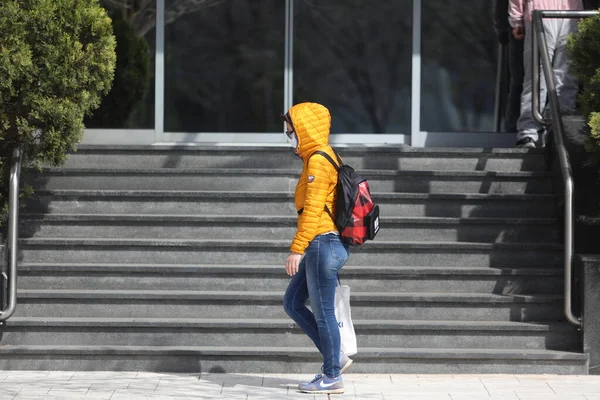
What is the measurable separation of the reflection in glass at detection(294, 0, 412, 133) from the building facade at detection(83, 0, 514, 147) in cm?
1

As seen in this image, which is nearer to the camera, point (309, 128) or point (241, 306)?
point (309, 128)

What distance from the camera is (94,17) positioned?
8.23 m

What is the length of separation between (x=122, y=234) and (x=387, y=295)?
7.00 feet

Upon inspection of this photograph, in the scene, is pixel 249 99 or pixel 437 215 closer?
pixel 437 215

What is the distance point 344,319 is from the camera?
7.10 meters

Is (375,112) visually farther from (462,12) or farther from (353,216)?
(353,216)

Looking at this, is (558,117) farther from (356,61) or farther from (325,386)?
(356,61)

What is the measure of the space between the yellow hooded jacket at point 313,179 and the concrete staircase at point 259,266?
Result: 1.23 m

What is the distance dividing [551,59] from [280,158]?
8.29ft

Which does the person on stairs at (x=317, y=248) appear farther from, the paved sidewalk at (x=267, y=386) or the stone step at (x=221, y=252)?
the stone step at (x=221, y=252)

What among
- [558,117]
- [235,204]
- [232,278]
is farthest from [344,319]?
[558,117]

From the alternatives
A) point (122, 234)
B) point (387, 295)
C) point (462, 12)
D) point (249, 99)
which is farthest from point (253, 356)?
point (462, 12)

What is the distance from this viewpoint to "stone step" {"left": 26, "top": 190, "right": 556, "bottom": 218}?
9.15m

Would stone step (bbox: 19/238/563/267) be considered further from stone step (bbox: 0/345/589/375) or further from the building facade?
the building facade
